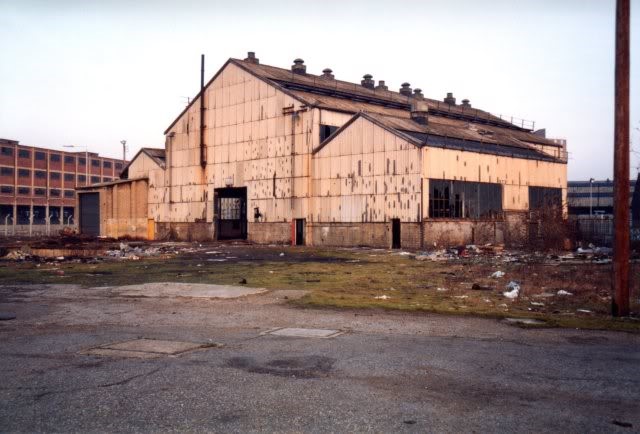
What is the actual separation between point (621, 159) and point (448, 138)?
2738 cm

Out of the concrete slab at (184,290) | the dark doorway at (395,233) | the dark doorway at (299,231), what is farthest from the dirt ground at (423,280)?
the dark doorway at (299,231)

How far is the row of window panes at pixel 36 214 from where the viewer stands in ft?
269

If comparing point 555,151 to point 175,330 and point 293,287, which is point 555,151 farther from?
point 175,330

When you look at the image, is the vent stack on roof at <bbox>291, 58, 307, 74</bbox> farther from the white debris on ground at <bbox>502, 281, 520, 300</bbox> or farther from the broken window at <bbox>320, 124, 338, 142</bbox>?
the white debris on ground at <bbox>502, 281, 520, 300</bbox>

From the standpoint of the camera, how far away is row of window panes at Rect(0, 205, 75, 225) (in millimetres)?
81938

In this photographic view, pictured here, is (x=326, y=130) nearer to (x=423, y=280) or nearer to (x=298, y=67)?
(x=298, y=67)

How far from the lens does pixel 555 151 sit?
171 feet

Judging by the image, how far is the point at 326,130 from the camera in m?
38.1

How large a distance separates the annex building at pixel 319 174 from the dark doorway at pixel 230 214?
3.4 inches

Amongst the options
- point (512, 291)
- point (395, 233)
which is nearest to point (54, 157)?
point (395, 233)

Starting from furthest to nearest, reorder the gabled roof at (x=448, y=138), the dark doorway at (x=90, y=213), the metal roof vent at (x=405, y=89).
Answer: the metal roof vent at (x=405, y=89)
the dark doorway at (x=90, y=213)
the gabled roof at (x=448, y=138)

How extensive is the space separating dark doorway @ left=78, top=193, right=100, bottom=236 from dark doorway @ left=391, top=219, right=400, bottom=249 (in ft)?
94.5

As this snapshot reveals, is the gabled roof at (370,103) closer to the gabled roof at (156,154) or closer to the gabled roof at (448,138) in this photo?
the gabled roof at (448,138)

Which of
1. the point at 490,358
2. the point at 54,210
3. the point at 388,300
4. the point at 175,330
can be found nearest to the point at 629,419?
the point at 490,358
